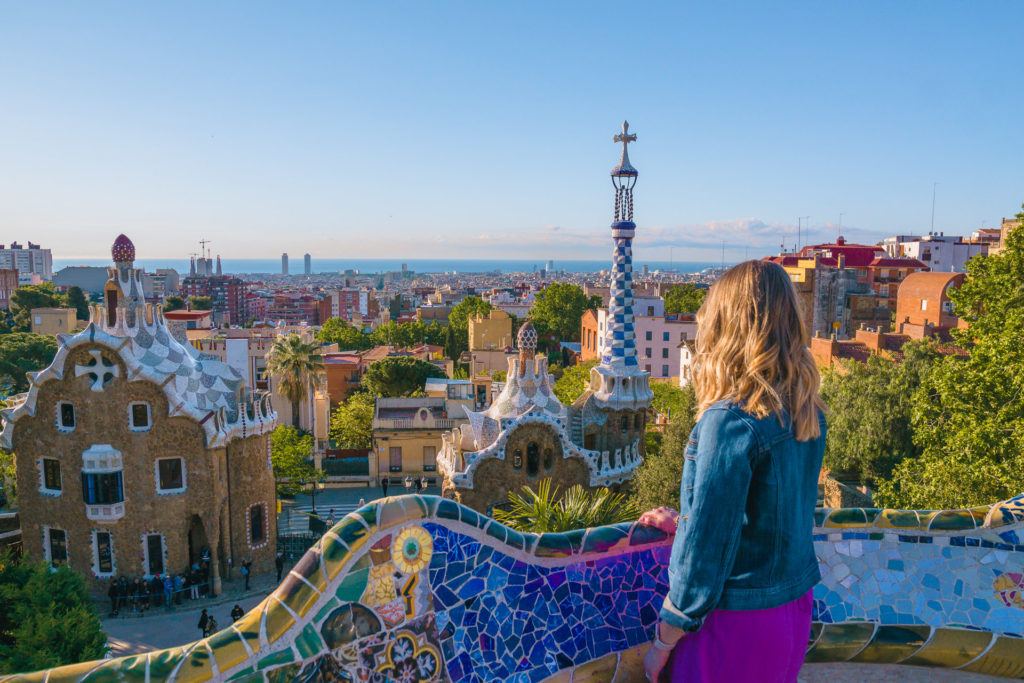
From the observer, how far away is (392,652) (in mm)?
4539

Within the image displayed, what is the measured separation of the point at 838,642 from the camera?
5.67 meters

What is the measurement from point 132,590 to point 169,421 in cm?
417

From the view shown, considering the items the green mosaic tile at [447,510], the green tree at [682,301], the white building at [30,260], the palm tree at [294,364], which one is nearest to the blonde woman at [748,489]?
the green mosaic tile at [447,510]

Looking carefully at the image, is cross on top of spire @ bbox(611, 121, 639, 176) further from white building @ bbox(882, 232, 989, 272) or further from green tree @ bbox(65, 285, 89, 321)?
green tree @ bbox(65, 285, 89, 321)

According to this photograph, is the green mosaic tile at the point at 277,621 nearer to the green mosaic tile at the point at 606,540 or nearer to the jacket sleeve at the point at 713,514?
the green mosaic tile at the point at 606,540

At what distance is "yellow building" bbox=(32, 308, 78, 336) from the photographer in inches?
2490

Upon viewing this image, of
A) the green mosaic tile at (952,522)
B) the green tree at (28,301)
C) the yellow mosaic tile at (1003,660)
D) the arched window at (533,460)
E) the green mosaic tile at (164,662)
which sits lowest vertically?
the arched window at (533,460)

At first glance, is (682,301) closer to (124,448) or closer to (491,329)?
(491,329)

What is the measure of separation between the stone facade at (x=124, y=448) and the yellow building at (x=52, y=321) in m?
47.9

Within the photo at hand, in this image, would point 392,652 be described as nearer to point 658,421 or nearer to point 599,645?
point 599,645

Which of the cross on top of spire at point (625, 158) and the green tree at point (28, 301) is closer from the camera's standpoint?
the cross on top of spire at point (625, 158)

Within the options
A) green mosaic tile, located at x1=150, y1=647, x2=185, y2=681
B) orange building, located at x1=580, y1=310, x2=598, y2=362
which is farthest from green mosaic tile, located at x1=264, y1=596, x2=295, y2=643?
orange building, located at x1=580, y1=310, x2=598, y2=362

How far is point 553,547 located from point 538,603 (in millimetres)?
356

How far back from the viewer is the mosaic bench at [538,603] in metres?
4.29
